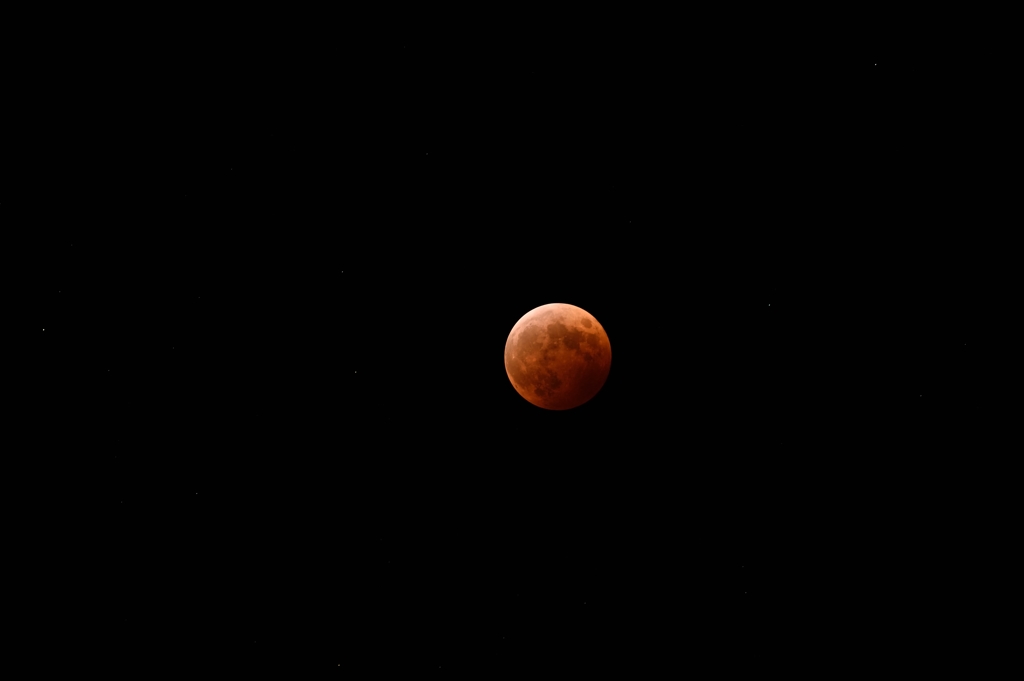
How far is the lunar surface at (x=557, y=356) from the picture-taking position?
6.50 feet

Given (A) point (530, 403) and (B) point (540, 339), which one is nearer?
(B) point (540, 339)

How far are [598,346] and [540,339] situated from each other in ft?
0.62

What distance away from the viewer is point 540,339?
1.99 metres

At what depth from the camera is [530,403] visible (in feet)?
6.97

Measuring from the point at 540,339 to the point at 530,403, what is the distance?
0.24m

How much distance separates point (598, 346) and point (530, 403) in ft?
0.90

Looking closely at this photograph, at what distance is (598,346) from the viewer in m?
2.05

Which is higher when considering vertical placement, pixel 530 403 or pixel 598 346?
pixel 598 346

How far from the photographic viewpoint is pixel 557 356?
198cm

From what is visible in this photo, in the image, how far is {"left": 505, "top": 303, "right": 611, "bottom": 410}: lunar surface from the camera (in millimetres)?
1982

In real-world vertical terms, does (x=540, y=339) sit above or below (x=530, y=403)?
above
